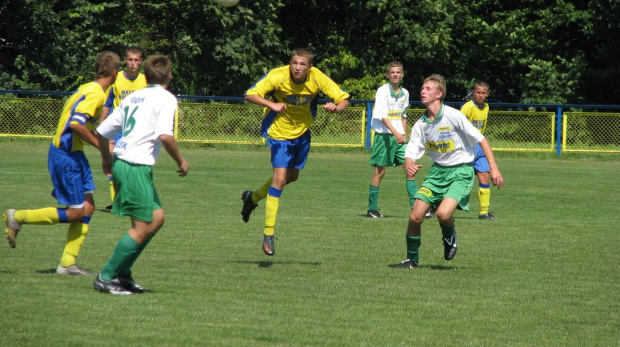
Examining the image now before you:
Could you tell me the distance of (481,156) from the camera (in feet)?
41.4

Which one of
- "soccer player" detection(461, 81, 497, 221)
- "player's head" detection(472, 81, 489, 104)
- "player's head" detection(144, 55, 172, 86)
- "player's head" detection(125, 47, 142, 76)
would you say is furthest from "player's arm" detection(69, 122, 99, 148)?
"player's head" detection(472, 81, 489, 104)

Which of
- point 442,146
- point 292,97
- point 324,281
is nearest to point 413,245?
point 442,146

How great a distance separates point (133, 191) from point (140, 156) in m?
0.24

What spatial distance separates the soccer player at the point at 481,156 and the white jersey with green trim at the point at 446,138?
417 centimetres

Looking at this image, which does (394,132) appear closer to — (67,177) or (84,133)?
(67,177)

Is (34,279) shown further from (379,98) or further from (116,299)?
(379,98)

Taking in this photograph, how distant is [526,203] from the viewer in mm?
14266

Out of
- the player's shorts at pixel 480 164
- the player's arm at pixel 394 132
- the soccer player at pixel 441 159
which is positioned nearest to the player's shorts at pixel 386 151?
the player's arm at pixel 394 132

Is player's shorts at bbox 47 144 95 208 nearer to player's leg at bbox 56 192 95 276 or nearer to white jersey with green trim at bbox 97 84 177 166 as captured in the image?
player's leg at bbox 56 192 95 276

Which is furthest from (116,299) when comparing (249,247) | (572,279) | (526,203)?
(526,203)

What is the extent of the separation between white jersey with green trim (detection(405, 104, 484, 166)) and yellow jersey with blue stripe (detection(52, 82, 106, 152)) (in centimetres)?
285

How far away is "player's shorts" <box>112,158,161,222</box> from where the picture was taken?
596 centimetres

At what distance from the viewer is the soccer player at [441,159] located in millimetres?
7867

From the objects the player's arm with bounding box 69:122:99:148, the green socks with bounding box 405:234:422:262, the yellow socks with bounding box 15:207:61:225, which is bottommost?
the green socks with bounding box 405:234:422:262
